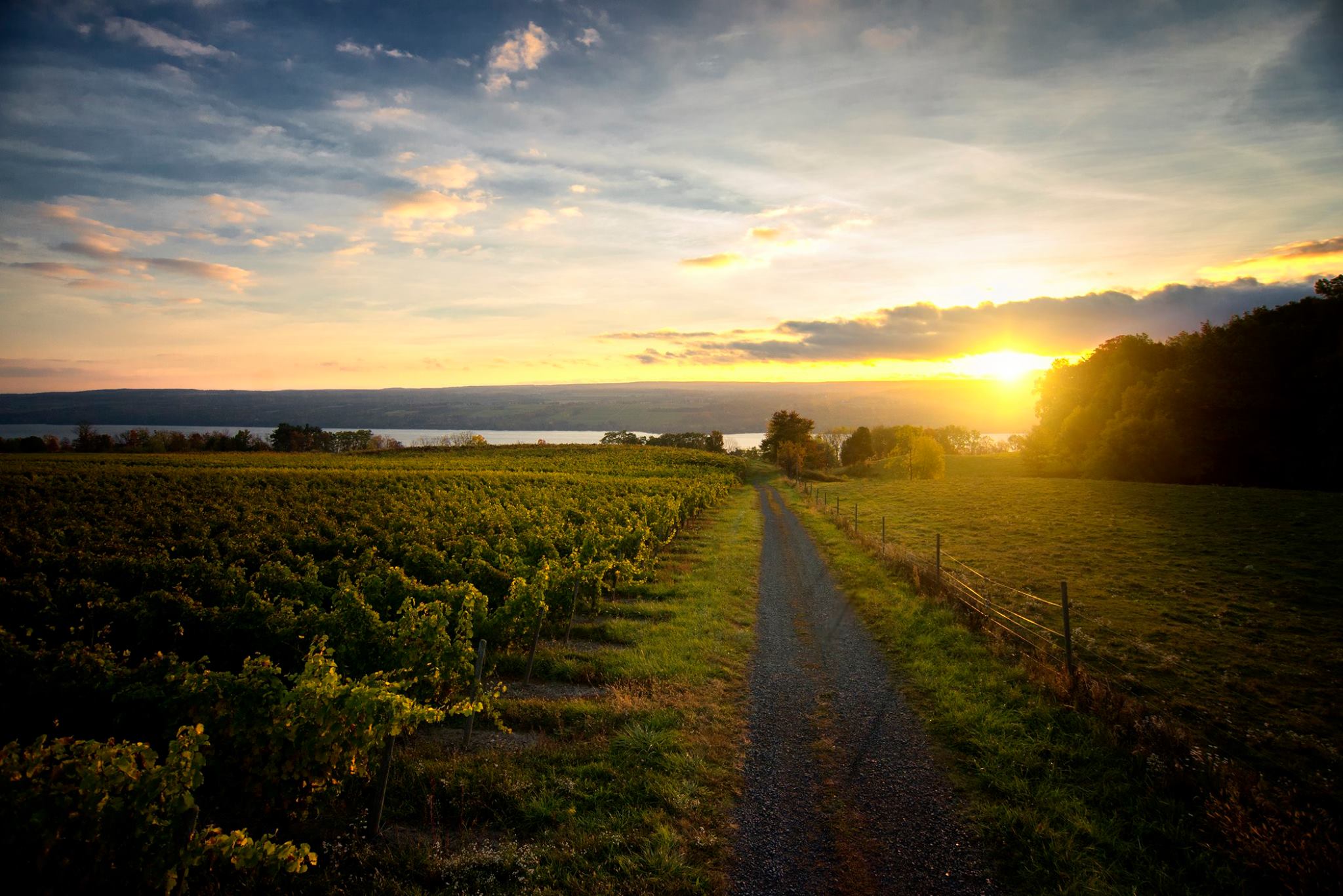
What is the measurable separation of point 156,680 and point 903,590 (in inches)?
731

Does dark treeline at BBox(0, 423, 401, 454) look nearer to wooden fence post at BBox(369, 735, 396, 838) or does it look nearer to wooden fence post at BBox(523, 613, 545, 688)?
wooden fence post at BBox(523, 613, 545, 688)

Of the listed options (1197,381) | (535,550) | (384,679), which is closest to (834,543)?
(535,550)

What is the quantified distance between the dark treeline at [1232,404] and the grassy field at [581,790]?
54792mm

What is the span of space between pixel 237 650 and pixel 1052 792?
15128mm

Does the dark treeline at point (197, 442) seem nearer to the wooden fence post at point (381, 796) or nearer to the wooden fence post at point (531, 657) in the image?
the wooden fence post at point (531, 657)

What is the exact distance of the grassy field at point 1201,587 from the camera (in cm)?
1045

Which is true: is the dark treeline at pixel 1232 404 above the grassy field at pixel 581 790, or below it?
above

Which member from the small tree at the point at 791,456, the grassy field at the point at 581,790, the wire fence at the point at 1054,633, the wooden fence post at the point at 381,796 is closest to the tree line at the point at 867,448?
the small tree at the point at 791,456

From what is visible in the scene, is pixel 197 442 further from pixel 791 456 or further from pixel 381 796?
pixel 381 796

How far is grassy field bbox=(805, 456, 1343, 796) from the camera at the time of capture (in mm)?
10453

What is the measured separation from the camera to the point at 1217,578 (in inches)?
792

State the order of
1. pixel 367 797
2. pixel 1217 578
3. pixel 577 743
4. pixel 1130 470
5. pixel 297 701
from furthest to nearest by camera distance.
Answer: pixel 1130 470, pixel 1217 578, pixel 577 743, pixel 367 797, pixel 297 701

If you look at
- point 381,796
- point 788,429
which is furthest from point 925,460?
point 381,796

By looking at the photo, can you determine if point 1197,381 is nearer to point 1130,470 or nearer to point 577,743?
point 1130,470
